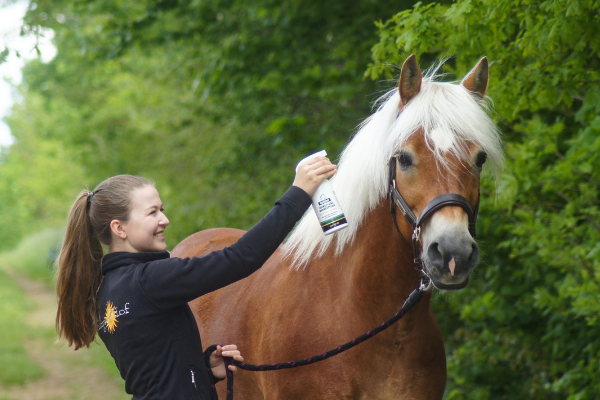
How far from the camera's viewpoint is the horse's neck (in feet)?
7.54

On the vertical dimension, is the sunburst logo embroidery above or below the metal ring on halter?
above

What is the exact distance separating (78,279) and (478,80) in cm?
186

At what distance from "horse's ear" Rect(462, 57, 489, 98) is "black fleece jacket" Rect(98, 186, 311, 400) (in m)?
0.94

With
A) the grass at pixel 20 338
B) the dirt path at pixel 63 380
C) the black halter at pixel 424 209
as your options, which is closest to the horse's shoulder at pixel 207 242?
the grass at pixel 20 338

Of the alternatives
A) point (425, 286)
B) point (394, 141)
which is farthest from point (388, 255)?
point (394, 141)

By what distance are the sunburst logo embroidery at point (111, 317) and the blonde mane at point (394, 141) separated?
0.86m

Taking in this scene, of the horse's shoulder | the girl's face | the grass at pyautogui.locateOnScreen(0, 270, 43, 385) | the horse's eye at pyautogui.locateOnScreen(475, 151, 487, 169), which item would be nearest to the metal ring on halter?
the horse's eye at pyautogui.locateOnScreen(475, 151, 487, 169)

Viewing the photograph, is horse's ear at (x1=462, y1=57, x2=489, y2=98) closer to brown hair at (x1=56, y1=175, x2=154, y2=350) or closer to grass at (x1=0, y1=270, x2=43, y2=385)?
brown hair at (x1=56, y1=175, x2=154, y2=350)

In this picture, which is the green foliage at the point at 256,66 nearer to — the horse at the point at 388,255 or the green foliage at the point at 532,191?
the green foliage at the point at 532,191

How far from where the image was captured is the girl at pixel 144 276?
2.02 m

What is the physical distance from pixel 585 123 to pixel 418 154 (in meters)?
2.00

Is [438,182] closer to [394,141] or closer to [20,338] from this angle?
[394,141]

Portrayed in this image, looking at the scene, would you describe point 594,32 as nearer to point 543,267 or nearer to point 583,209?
point 583,209

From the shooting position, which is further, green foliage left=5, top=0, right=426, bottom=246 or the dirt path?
the dirt path
